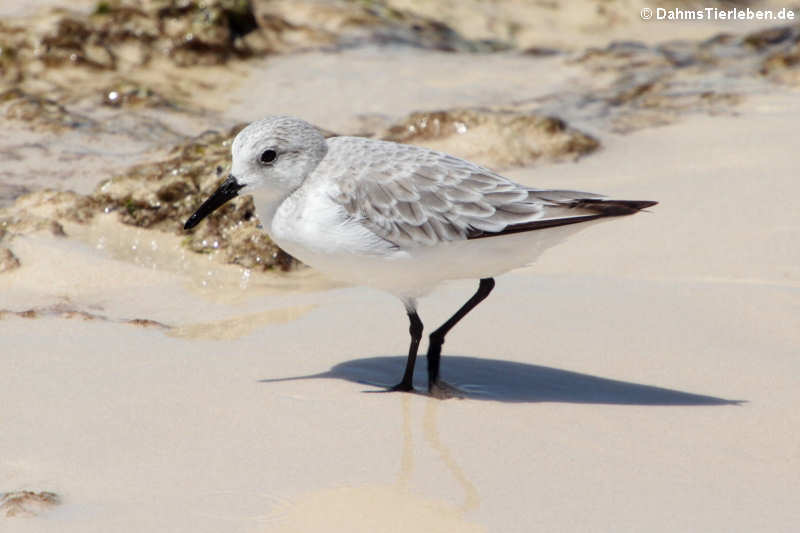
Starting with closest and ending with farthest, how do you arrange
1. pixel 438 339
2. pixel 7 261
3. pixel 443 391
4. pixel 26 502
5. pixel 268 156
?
pixel 26 502, pixel 268 156, pixel 443 391, pixel 438 339, pixel 7 261

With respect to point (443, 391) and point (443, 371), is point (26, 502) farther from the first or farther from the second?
point (443, 371)

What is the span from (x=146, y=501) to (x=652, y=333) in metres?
Result: 3.21

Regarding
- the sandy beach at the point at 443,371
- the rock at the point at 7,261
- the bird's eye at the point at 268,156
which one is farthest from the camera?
the rock at the point at 7,261

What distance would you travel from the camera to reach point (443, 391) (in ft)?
17.2

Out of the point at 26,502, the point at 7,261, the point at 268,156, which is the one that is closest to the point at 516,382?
the point at 268,156

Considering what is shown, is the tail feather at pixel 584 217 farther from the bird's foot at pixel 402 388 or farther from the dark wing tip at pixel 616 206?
the bird's foot at pixel 402 388

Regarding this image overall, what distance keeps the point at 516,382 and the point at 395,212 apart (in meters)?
1.14

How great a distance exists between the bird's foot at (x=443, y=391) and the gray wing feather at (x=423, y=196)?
771 mm

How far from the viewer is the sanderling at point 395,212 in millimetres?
5004

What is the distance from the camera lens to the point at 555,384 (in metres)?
5.37

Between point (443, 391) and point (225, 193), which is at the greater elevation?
point (225, 193)

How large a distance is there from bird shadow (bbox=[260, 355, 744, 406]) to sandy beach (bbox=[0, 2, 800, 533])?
0.02 meters

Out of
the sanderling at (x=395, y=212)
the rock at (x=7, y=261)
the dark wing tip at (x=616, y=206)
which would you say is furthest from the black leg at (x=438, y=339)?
the rock at (x=7, y=261)

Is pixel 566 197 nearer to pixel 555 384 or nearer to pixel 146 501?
pixel 555 384
